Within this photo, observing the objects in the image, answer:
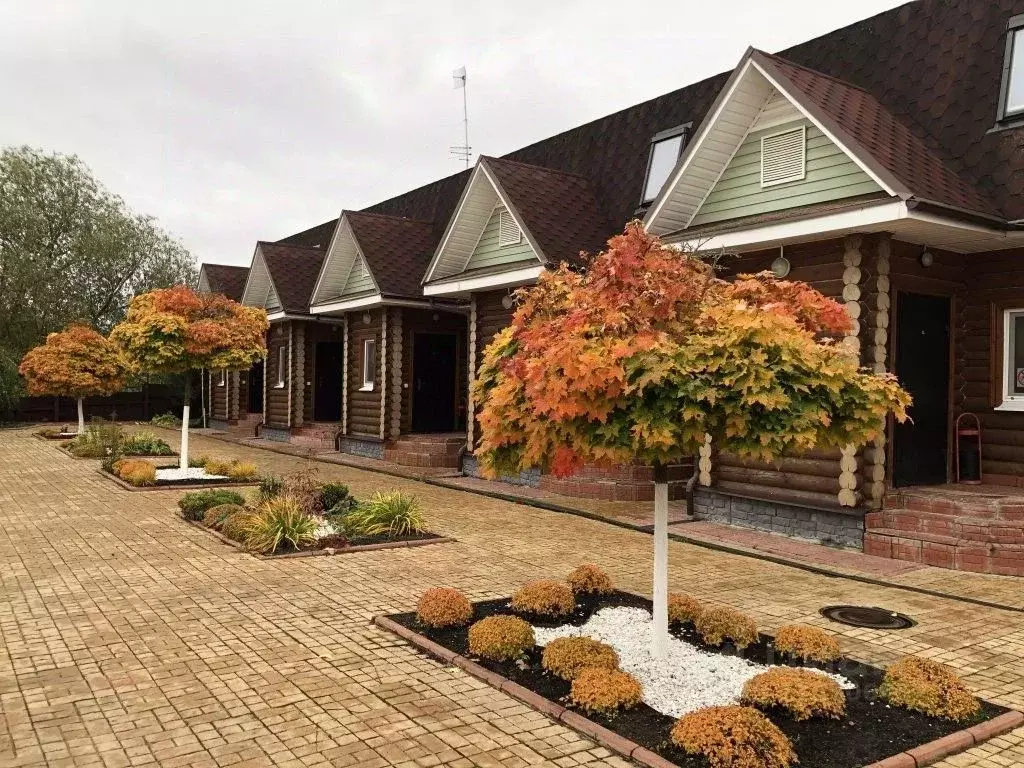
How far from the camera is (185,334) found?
594 inches

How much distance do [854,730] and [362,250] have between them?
55.1 feet

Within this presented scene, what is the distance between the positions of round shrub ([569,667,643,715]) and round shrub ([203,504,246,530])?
6.85m

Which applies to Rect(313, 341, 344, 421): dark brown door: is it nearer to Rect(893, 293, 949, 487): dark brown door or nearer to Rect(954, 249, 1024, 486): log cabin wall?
Rect(893, 293, 949, 487): dark brown door

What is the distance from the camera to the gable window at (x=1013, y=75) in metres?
10.3

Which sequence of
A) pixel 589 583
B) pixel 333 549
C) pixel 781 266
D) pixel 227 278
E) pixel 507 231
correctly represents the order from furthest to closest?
pixel 227 278 < pixel 507 231 < pixel 781 266 < pixel 333 549 < pixel 589 583

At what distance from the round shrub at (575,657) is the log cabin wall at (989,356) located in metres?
7.68

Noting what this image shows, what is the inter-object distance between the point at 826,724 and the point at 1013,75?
31.5 ft

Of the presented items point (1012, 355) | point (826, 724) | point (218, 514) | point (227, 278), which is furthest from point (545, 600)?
point (227, 278)

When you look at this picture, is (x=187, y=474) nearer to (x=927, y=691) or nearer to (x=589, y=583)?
(x=589, y=583)

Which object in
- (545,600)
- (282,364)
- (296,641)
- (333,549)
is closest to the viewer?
(296,641)

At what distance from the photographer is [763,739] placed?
399cm

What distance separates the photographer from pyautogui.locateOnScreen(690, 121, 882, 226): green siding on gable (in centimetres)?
984

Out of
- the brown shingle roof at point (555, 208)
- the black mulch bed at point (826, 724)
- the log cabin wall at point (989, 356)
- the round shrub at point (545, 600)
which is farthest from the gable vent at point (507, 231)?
the black mulch bed at point (826, 724)

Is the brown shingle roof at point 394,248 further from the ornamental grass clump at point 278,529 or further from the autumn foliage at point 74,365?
the autumn foliage at point 74,365
